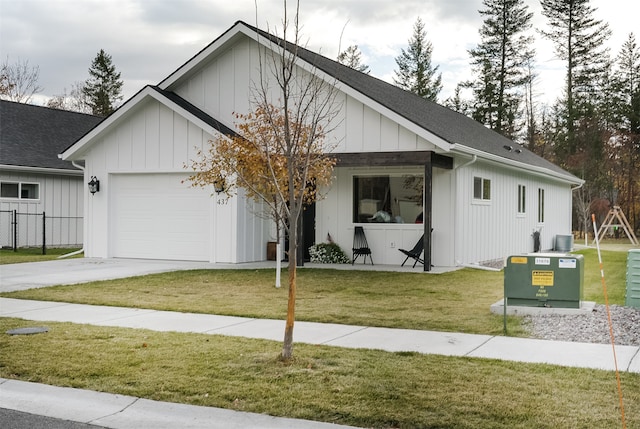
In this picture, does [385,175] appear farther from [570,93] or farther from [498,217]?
[570,93]

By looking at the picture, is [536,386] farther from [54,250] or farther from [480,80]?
[480,80]

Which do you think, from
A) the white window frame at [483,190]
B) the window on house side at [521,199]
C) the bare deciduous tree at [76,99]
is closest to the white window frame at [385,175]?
the white window frame at [483,190]

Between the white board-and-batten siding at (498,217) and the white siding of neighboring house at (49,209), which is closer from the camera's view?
the white board-and-batten siding at (498,217)

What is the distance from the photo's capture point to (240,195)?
16.5m

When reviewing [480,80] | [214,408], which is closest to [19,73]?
[480,80]

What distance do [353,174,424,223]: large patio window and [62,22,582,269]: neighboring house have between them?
3 centimetres

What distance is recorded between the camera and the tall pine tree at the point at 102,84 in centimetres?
5041

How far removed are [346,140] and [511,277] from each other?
25.5ft

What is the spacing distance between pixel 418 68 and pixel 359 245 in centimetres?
3078

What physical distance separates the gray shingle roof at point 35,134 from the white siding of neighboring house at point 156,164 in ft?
18.3

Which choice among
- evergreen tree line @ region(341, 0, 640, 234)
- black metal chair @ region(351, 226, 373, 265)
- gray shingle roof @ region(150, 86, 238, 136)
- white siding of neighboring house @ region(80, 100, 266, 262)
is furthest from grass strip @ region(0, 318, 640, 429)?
evergreen tree line @ region(341, 0, 640, 234)

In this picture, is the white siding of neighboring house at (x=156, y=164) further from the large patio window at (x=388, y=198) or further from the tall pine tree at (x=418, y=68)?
the tall pine tree at (x=418, y=68)

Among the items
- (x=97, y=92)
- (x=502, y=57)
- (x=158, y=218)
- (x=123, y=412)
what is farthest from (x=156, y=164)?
(x=97, y=92)

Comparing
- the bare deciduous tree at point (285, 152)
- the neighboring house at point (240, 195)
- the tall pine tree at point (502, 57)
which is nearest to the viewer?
the bare deciduous tree at point (285, 152)
